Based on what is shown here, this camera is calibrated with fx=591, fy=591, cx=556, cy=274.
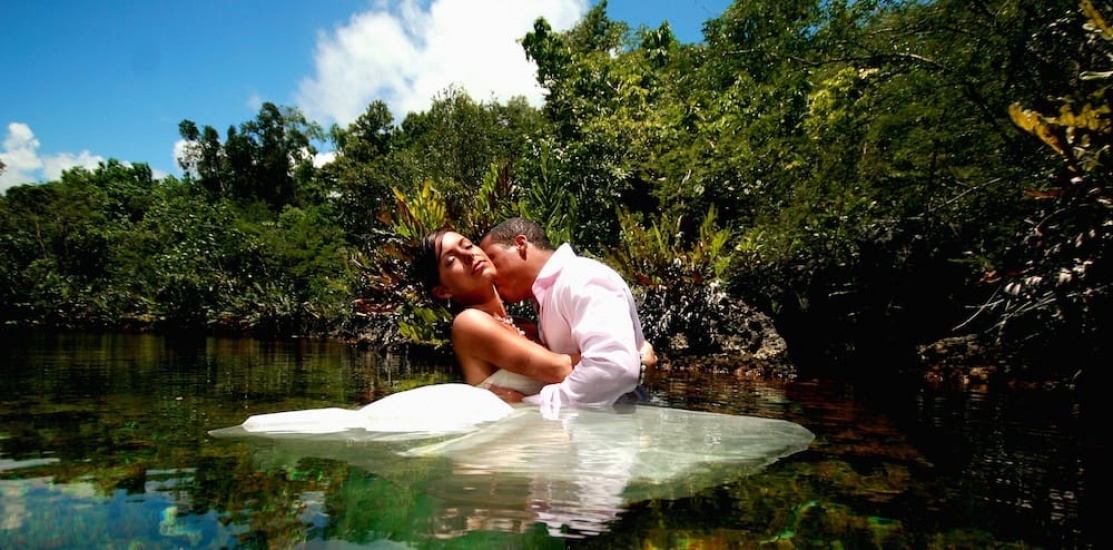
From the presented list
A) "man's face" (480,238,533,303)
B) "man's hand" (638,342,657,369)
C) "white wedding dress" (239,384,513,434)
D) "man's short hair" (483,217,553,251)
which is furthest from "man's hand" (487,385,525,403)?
"man's short hair" (483,217,553,251)

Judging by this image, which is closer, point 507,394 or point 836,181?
point 507,394

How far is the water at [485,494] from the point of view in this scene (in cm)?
156

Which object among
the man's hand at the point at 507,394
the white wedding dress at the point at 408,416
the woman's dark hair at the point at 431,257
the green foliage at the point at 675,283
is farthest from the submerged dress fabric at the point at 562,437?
the green foliage at the point at 675,283

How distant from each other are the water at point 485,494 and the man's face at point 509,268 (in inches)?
54.5

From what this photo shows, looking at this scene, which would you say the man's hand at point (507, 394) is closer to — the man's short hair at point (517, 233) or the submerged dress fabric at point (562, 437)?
the submerged dress fabric at point (562, 437)

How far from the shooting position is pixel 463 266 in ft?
11.9

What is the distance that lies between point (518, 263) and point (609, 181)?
9.80 meters

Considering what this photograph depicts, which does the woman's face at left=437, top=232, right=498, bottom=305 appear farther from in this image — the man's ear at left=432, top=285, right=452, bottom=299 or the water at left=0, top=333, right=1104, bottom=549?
the water at left=0, top=333, right=1104, bottom=549

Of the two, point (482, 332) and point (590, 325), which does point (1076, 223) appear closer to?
point (590, 325)

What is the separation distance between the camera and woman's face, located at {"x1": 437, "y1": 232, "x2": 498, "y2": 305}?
3.62 m

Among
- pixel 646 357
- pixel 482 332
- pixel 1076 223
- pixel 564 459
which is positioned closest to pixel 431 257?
pixel 482 332

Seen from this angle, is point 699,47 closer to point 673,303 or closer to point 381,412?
point 673,303

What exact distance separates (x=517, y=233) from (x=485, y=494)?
6.68 ft

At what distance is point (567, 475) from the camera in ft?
6.96
